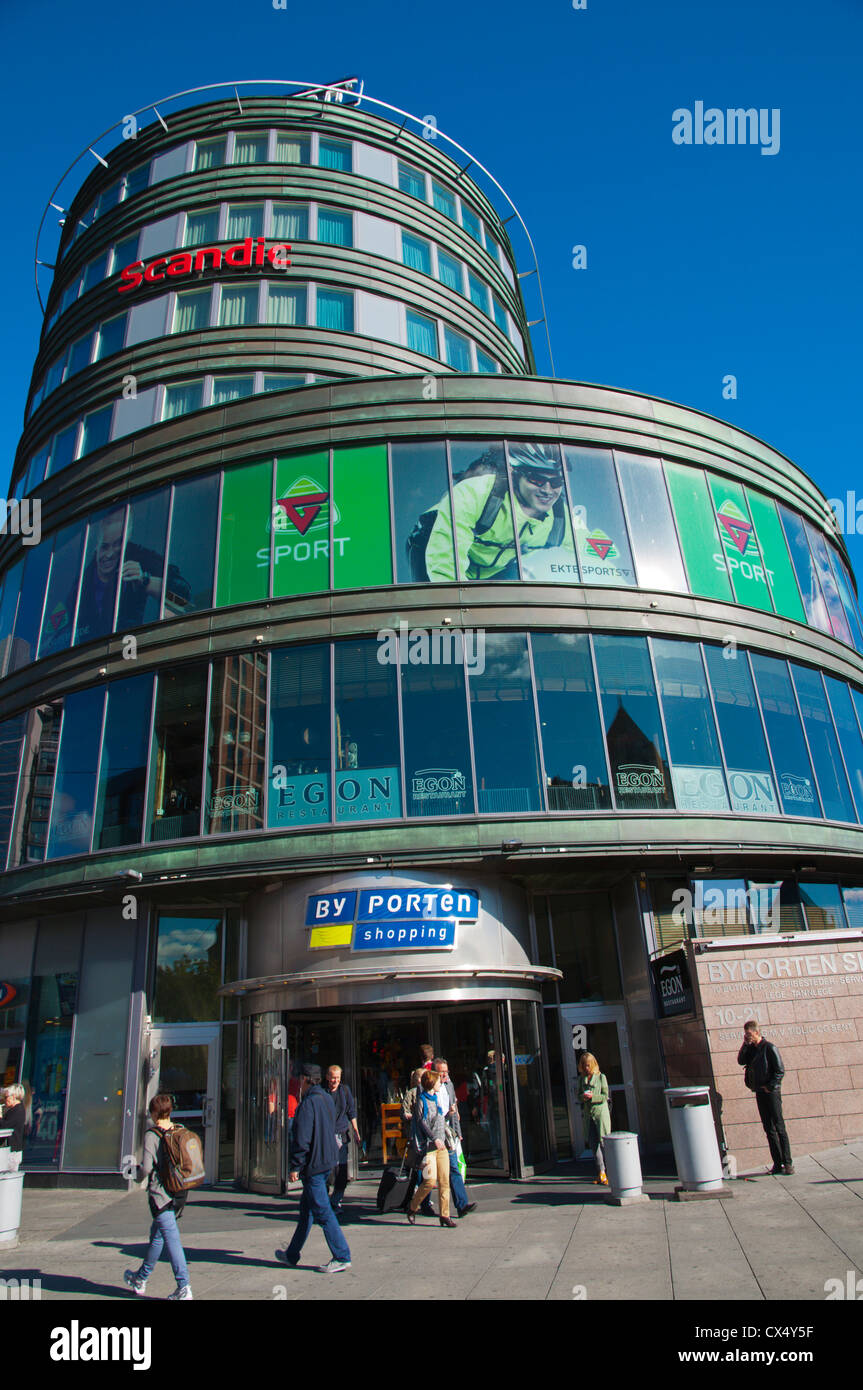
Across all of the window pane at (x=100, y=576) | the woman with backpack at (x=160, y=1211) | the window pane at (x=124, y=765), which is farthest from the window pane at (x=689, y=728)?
the window pane at (x=100, y=576)

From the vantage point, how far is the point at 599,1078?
1334 cm

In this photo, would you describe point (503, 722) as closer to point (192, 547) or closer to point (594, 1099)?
point (594, 1099)

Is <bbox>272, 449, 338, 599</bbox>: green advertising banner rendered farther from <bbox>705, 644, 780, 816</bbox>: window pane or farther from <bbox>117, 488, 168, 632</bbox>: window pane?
<bbox>705, 644, 780, 816</bbox>: window pane

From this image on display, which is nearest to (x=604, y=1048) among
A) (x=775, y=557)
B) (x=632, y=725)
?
(x=632, y=725)

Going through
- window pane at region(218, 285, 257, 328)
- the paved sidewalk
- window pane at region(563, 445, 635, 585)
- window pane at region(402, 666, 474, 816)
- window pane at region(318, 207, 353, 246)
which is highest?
window pane at region(318, 207, 353, 246)

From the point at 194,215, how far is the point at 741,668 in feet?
68.0

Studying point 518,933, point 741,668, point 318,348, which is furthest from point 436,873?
point 318,348

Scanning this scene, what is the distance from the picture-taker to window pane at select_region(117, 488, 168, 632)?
63.0 ft

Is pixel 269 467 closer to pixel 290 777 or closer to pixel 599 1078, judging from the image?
pixel 290 777

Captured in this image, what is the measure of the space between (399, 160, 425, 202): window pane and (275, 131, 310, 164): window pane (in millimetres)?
3100

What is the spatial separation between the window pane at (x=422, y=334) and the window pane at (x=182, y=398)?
6198 millimetres

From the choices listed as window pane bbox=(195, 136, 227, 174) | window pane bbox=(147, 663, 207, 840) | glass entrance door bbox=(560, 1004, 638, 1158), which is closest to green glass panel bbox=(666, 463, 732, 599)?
glass entrance door bbox=(560, 1004, 638, 1158)

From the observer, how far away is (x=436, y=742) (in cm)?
1644

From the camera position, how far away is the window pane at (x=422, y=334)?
25.6m
